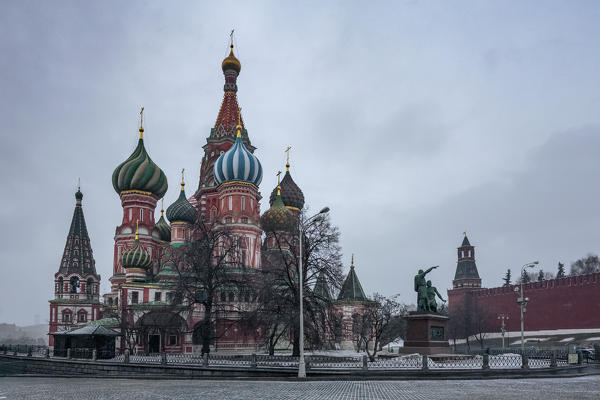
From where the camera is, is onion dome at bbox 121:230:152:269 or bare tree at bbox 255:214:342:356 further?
onion dome at bbox 121:230:152:269

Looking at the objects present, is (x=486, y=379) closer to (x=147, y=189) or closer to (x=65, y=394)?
(x=65, y=394)

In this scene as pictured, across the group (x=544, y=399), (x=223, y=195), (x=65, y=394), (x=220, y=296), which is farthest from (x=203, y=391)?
(x=223, y=195)

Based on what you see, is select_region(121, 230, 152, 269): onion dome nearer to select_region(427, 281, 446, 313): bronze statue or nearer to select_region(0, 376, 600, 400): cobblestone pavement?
select_region(427, 281, 446, 313): bronze statue

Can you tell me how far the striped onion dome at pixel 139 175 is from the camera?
202 feet

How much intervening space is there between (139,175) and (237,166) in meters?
12.5

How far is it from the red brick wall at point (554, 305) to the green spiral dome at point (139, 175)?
164ft

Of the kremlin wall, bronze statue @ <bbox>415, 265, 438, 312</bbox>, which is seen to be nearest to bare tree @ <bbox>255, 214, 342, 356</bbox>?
bronze statue @ <bbox>415, 265, 438, 312</bbox>

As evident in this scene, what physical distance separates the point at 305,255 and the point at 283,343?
19.5m

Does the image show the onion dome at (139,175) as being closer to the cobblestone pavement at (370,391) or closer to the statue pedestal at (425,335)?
the statue pedestal at (425,335)

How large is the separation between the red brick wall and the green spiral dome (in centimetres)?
5006

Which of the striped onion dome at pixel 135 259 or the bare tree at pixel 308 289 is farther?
the striped onion dome at pixel 135 259

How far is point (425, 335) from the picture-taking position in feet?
95.6

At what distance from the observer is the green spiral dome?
6159cm

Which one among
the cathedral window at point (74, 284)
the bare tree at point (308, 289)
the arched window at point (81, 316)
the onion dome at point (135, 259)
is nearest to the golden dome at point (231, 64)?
the onion dome at point (135, 259)
